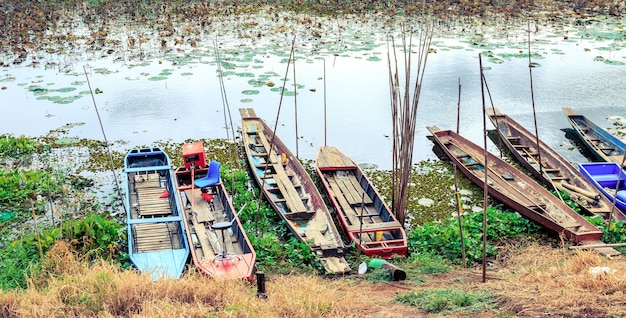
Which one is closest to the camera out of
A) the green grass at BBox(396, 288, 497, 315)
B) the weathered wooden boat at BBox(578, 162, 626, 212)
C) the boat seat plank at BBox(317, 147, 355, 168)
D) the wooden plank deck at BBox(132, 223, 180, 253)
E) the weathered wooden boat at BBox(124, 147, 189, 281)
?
the green grass at BBox(396, 288, 497, 315)

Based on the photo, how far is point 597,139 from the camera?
33.5ft

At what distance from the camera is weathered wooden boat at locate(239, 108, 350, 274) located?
673 centimetres

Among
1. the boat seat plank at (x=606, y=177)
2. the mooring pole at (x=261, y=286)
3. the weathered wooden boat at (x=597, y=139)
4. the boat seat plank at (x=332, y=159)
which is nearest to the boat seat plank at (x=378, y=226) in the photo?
the boat seat plank at (x=332, y=159)

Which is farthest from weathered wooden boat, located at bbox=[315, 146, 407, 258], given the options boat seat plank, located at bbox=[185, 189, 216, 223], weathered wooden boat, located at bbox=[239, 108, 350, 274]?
boat seat plank, located at bbox=[185, 189, 216, 223]

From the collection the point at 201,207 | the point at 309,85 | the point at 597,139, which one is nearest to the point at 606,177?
the point at 597,139

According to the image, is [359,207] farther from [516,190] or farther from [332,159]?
[516,190]

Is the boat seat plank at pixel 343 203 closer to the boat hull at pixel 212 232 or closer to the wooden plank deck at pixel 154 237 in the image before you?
the boat hull at pixel 212 232

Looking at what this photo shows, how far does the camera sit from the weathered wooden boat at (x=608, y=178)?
7.91m

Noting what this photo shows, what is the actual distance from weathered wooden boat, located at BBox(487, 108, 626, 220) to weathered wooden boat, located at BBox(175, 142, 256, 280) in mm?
4425

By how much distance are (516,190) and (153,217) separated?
16.1 feet

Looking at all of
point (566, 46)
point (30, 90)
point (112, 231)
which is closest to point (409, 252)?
point (112, 231)

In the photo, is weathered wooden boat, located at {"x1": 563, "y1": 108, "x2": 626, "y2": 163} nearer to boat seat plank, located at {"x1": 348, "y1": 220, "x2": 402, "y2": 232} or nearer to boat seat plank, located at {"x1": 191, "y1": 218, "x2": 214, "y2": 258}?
boat seat plank, located at {"x1": 348, "y1": 220, "x2": 402, "y2": 232}

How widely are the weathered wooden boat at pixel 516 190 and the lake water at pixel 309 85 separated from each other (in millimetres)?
486

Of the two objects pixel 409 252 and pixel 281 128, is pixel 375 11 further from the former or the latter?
pixel 409 252
